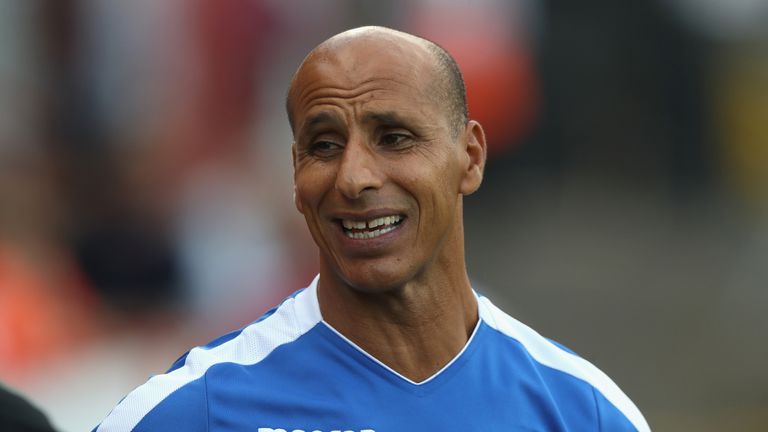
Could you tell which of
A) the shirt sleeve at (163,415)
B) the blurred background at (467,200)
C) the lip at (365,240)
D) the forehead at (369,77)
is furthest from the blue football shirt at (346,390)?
the blurred background at (467,200)

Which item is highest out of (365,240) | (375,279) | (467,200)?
(365,240)

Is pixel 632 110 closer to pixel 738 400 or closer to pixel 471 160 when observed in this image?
pixel 738 400

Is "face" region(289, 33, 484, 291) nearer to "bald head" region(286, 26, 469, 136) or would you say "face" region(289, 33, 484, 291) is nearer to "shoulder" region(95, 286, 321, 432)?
"bald head" region(286, 26, 469, 136)

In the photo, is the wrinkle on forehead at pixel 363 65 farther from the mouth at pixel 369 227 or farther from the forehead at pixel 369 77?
the mouth at pixel 369 227

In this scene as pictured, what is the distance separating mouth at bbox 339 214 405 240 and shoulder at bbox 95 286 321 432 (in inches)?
14.1

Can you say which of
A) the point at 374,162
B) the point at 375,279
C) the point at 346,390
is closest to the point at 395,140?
the point at 374,162

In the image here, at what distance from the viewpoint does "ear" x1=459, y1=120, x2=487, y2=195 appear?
365cm

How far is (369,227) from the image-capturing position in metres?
3.38

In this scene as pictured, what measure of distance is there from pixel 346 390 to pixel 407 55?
912mm

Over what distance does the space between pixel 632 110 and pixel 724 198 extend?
4.95 feet

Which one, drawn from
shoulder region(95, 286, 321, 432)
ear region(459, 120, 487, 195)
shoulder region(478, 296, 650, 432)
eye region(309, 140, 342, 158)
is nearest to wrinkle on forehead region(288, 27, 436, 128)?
eye region(309, 140, 342, 158)

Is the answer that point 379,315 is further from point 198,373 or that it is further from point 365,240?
point 198,373

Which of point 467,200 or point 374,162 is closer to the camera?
point 374,162

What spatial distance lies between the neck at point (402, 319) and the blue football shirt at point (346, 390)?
0.03 metres
